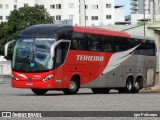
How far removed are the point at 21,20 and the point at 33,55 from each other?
6518cm

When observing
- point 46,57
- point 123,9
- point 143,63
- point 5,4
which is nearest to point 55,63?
point 46,57

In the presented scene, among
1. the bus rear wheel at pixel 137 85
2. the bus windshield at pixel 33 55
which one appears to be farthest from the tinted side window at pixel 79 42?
the bus rear wheel at pixel 137 85

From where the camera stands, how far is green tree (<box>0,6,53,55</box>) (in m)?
91.7

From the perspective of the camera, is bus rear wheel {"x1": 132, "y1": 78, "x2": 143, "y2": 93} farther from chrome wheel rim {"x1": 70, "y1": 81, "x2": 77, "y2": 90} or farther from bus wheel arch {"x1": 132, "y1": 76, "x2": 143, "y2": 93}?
chrome wheel rim {"x1": 70, "y1": 81, "x2": 77, "y2": 90}

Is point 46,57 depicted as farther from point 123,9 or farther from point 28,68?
point 123,9

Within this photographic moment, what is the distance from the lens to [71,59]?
1150 inches

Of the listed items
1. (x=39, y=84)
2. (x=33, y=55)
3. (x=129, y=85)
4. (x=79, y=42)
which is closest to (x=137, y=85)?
(x=129, y=85)

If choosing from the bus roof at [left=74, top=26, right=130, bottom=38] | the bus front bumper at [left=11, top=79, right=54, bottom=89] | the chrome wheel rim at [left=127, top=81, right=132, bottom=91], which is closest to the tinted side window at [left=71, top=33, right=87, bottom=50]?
the bus roof at [left=74, top=26, right=130, bottom=38]

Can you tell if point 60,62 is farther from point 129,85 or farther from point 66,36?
point 129,85

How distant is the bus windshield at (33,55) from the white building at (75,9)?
9140 cm

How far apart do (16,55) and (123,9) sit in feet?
413

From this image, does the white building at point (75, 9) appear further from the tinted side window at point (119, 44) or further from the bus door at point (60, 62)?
the bus door at point (60, 62)

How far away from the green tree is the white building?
1115 inches

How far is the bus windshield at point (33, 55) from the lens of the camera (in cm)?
2823
